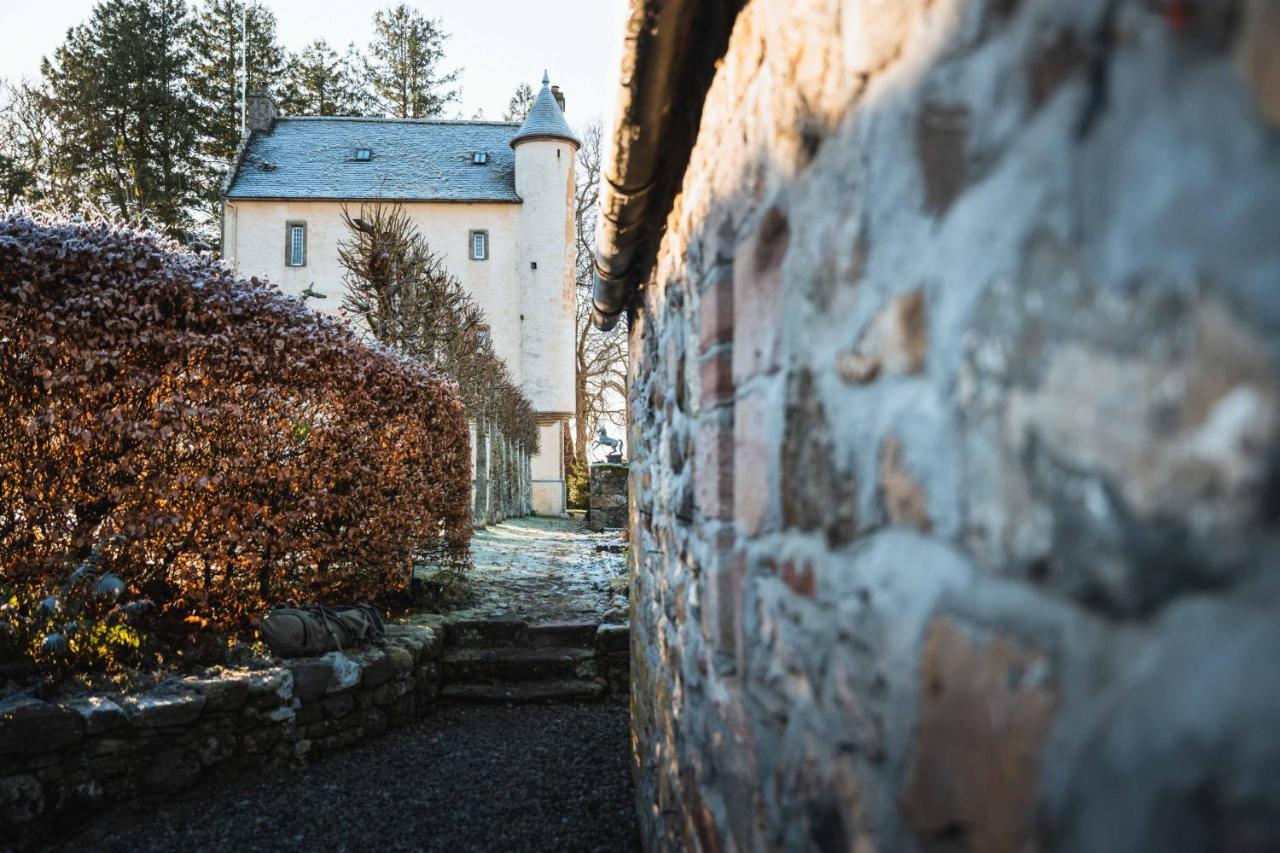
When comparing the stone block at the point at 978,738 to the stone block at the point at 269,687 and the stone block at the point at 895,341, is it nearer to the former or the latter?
the stone block at the point at 895,341

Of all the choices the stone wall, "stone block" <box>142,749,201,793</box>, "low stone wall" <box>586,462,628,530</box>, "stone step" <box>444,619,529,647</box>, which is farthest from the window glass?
the stone wall

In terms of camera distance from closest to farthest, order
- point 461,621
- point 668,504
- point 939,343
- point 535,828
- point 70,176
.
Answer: point 939,343 < point 668,504 < point 535,828 < point 461,621 < point 70,176

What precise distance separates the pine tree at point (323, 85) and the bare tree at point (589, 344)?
824cm

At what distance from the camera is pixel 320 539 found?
5.67 metres

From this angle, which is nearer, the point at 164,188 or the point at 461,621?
the point at 461,621

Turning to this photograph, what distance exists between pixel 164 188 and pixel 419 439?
2279 centimetres

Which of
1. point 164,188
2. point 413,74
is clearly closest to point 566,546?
point 164,188

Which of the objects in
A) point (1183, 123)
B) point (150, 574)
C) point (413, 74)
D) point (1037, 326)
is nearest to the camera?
point (1183, 123)

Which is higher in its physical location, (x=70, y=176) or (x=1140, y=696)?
(x=70, y=176)

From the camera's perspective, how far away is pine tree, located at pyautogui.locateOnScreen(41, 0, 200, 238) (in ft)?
80.7

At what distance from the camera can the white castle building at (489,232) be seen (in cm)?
2289

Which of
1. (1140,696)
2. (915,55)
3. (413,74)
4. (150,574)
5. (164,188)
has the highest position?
(413,74)

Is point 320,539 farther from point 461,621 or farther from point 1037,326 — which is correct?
point 1037,326

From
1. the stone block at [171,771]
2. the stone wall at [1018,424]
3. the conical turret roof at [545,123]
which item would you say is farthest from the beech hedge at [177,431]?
the conical turret roof at [545,123]
